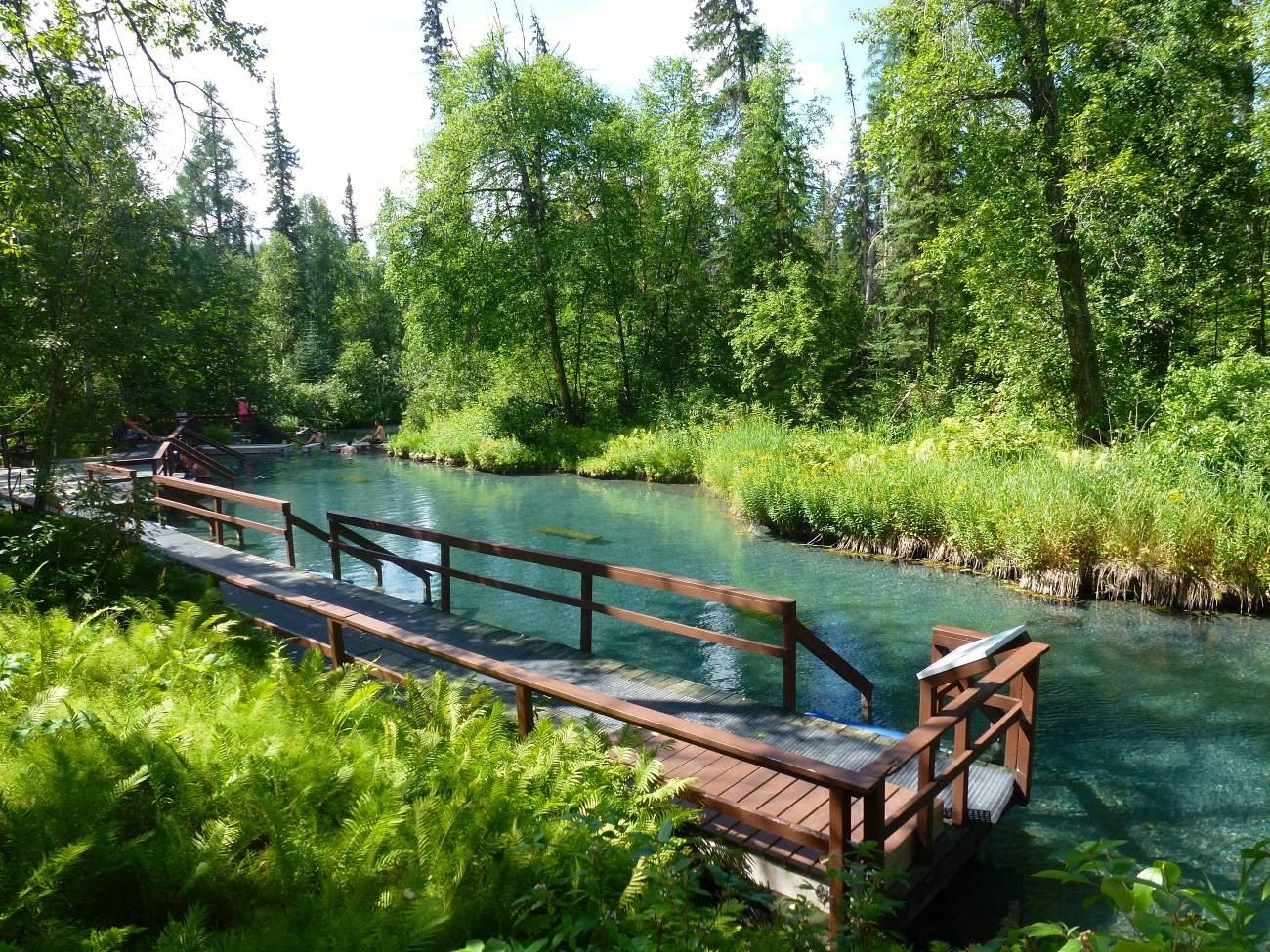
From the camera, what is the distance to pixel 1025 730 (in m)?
4.91

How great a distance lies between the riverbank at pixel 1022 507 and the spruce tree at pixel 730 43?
17.3 metres

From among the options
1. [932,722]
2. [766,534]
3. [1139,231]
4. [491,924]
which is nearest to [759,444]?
[766,534]

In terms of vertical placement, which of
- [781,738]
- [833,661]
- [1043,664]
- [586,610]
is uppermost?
[586,610]

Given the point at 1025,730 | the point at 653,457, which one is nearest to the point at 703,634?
the point at 1025,730

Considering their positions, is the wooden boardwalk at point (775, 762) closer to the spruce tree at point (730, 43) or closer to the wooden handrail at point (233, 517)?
the wooden handrail at point (233, 517)

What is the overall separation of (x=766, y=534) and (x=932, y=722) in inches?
425

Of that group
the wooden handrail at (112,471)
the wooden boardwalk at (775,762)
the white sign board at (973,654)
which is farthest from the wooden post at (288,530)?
the white sign board at (973,654)

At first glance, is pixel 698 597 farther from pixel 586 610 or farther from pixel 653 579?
pixel 586 610

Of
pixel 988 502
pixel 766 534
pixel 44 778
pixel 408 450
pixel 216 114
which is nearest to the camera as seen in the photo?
pixel 44 778

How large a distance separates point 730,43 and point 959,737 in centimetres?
3181

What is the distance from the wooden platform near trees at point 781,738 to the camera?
3648 millimetres

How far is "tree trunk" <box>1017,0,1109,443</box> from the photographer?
47.1 ft

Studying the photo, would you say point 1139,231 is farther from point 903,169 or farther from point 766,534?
point 766,534

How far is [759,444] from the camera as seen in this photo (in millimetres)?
18500
